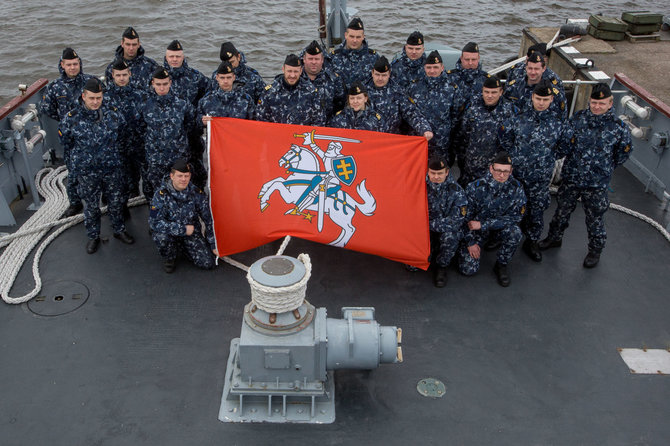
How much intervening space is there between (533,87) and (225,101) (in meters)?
2.69

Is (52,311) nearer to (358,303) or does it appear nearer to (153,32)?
(358,303)

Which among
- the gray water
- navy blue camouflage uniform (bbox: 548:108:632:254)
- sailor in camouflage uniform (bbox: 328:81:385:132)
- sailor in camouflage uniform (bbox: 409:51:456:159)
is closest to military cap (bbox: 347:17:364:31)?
sailor in camouflage uniform (bbox: 409:51:456:159)

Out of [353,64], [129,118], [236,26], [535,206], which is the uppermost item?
[353,64]

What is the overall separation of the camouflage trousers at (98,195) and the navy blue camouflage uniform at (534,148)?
10.6 feet

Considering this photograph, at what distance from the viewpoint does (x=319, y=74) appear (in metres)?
5.66

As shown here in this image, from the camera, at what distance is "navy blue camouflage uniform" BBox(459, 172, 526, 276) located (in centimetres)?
492

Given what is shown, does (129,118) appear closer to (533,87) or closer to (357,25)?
(357,25)

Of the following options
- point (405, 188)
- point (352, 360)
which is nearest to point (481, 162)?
point (405, 188)

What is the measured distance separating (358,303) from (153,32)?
1277 cm

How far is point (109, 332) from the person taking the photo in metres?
4.48

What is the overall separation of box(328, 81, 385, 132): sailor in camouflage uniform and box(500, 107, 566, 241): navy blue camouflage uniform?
104cm

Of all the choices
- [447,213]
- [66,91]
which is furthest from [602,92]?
[66,91]

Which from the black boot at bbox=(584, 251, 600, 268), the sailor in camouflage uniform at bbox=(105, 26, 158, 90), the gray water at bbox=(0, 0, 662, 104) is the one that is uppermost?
the sailor in camouflage uniform at bbox=(105, 26, 158, 90)

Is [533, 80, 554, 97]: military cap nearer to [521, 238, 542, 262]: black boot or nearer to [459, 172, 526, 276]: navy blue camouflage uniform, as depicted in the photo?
[459, 172, 526, 276]: navy blue camouflage uniform
